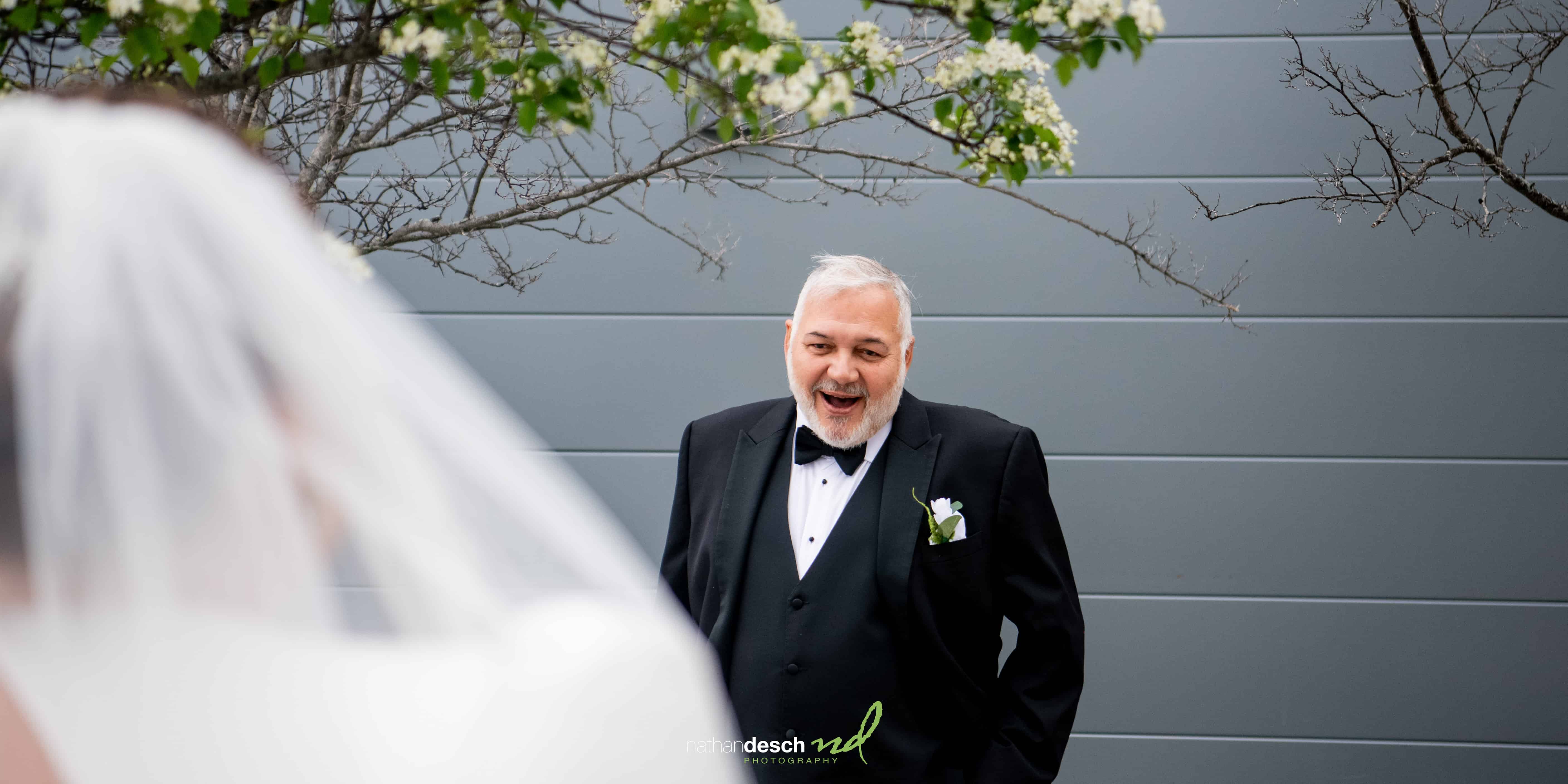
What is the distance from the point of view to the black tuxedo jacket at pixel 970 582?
95.3 inches

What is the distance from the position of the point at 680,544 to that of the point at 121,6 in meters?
1.73

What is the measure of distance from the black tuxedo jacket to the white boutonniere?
0.02 meters

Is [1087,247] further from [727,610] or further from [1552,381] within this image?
[727,610]

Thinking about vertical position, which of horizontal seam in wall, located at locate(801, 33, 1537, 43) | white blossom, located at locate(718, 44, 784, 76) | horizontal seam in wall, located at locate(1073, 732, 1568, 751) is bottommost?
horizontal seam in wall, located at locate(1073, 732, 1568, 751)

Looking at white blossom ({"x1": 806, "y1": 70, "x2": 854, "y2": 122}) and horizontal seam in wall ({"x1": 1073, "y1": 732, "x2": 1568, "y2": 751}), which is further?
horizontal seam in wall ({"x1": 1073, "y1": 732, "x2": 1568, "y2": 751})

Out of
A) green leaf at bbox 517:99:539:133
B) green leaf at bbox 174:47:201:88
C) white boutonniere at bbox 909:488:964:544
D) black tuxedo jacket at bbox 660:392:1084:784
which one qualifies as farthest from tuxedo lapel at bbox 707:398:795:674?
green leaf at bbox 174:47:201:88

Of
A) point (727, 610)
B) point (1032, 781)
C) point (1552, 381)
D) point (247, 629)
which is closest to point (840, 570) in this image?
point (727, 610)

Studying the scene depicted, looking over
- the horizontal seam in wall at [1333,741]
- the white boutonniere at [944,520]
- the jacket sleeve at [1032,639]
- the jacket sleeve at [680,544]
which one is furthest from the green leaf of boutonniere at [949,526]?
the horizontal seam in wall at [1333,741]

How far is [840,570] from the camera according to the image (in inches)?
97.3

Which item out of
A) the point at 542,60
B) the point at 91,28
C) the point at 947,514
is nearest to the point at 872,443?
the point at 947,514

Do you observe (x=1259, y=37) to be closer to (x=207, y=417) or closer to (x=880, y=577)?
(x=880, y=577)
